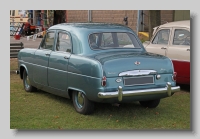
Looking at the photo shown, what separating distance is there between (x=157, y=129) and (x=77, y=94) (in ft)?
5.39

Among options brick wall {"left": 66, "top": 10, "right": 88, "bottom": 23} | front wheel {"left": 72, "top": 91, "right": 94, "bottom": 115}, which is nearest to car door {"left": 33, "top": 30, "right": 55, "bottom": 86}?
front wheel {"left": 72, "top": 91, "right": 94, "bottom": 115}

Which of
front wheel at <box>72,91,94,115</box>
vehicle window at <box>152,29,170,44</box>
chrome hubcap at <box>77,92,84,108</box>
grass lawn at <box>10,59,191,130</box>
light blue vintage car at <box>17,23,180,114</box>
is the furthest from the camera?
vehicle window at <box>152,29,170,44</box>

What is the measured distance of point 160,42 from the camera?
982 centimetres

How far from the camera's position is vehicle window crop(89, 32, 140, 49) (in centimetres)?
708

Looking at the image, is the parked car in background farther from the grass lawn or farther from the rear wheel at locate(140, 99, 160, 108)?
the rear wheel at locate(140, 99, 160, 108)

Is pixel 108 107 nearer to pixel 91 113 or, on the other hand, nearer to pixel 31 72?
pixel 91 113

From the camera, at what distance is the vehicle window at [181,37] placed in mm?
9031

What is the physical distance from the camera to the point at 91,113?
682cm

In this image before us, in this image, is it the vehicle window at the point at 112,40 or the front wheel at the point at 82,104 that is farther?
the vehicle window at the point at 112,40

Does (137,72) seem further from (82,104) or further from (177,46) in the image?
(177,46)

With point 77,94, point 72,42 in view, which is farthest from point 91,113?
point 72,42

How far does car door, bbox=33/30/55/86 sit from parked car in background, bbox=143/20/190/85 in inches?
117

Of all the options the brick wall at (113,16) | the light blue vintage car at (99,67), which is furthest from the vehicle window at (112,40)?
the brick wall at (113,16)

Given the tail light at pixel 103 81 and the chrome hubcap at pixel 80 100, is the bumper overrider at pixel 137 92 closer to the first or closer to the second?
the tail light at pixel 103 81
